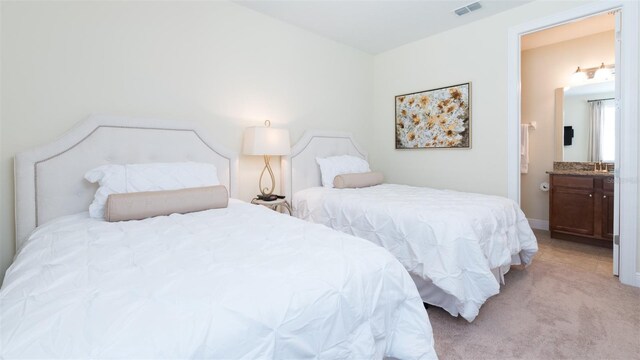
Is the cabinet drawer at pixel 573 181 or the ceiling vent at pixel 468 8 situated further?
the cabinet drawer at pixel 573 181

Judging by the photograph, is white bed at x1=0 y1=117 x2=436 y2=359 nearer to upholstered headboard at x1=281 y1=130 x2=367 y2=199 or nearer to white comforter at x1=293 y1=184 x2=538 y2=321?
white comforter at x1=293 y1=184 x2=538 y2=321

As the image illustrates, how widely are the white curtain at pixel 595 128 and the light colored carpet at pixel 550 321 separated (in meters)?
1.82

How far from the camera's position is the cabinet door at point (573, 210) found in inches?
133

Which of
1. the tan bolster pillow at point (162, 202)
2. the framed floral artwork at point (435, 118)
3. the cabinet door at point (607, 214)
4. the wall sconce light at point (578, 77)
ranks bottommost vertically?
the cabinet door at point (607, 214)

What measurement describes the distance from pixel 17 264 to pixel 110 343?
87 cm

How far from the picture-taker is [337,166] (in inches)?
132

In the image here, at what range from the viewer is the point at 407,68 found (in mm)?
3885

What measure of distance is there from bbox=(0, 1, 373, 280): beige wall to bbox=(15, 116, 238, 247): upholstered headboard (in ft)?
0.45

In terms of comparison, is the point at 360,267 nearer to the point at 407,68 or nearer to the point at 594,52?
the point at 407,68

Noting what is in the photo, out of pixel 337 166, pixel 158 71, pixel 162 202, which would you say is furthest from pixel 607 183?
pixel 158 71

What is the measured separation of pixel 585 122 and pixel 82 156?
17.6 feet

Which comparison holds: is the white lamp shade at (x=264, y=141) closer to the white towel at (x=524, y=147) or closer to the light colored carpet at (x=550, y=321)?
the light colored carpet at (x=550, y=321)

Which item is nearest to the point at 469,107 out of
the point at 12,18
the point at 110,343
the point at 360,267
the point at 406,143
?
the point at 406,143

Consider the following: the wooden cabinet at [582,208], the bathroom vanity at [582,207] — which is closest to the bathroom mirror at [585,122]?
the bathroom vanity at [582,207]
